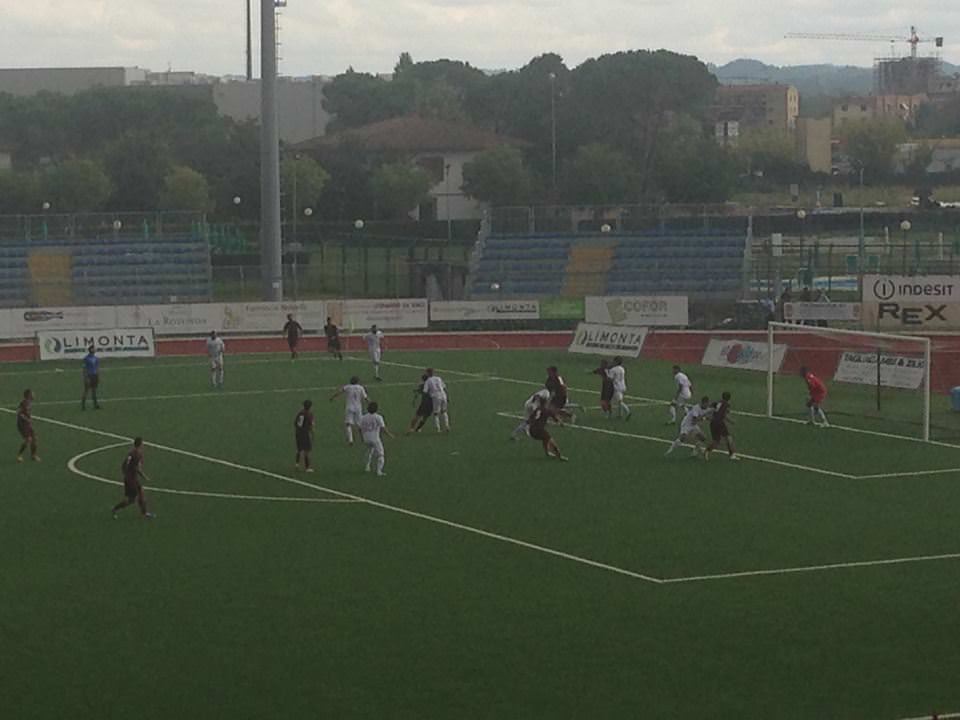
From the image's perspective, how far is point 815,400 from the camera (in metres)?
42.2

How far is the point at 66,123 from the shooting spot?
470 ft

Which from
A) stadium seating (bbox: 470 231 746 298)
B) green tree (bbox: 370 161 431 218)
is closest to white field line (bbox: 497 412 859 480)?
stadium seating (bbox: 470 231 746 298)

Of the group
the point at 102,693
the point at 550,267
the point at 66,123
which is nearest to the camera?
the point at 102,693

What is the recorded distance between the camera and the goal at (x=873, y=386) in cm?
4197

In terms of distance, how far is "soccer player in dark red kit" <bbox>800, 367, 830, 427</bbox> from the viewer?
137 feet

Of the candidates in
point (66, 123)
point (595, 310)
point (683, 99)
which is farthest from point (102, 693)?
point (66, 123)

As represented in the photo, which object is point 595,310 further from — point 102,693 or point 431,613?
point 102,693

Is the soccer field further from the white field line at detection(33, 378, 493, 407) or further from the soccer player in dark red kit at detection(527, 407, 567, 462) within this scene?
the white field line at detection(33, 378, 493, 407)

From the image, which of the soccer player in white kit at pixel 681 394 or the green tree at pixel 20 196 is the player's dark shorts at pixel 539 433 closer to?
the soccer player in white kit at pixel 681 394

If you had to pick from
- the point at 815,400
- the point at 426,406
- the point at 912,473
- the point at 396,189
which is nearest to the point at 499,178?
the point at 396,189

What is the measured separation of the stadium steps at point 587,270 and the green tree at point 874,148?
188ft

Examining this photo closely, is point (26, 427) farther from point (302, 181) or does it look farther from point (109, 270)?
point (302, 181)

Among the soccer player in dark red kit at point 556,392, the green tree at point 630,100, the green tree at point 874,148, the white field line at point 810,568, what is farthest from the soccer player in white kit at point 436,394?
the green tree at point 874,148

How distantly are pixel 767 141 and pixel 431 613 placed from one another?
120438mm
